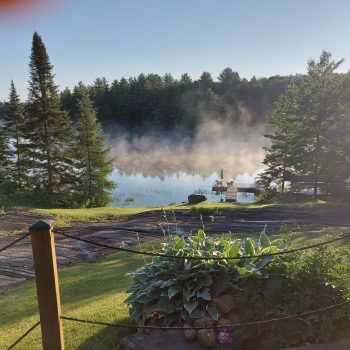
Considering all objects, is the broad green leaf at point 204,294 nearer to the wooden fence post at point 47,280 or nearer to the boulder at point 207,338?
the boulder at point 207,338

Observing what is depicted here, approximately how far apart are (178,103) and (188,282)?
77928 millimetres

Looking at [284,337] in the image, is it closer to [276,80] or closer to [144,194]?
[144,194]

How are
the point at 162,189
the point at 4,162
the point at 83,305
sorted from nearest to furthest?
the point at 83,305 < the point at 4,162 < the point at 162,189

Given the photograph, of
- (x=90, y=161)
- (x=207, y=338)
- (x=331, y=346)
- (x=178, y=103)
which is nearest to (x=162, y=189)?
(x=90, y=161)

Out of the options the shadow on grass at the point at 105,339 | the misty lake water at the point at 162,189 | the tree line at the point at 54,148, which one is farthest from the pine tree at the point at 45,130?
the shadow on grass at the point at 105,339

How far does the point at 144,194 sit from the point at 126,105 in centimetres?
5178

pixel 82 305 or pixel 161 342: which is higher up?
pixel 161 342

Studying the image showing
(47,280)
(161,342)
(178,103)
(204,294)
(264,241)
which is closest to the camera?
(47,280)

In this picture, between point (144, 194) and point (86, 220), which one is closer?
point (86, 220)

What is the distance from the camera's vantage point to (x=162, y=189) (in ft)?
120

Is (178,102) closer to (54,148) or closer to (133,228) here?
(54,148)

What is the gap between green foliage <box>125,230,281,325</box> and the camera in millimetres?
4418

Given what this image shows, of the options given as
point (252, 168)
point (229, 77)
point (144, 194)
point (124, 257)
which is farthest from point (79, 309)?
point (229, 77)

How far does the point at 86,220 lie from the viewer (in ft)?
61.5
